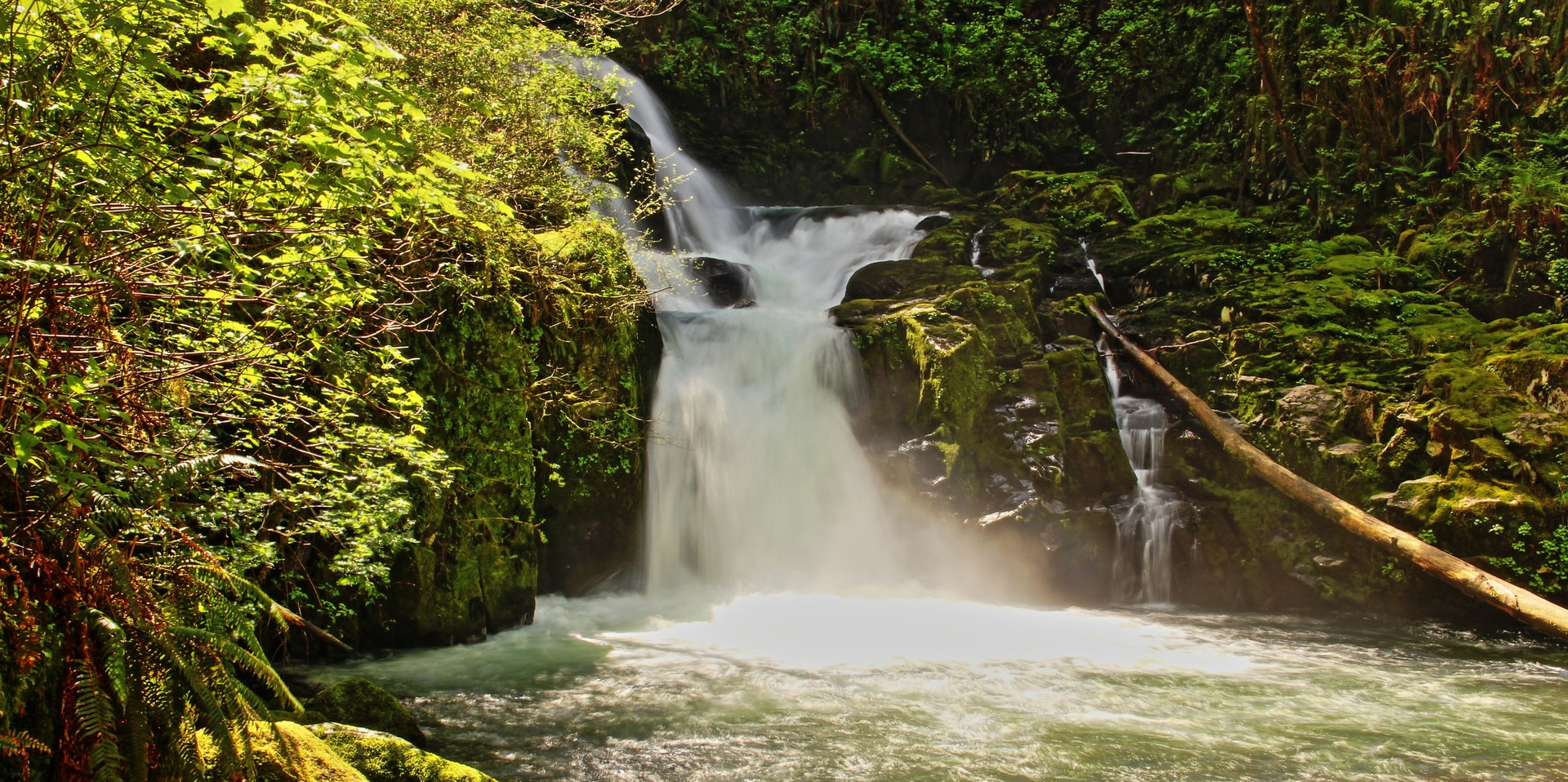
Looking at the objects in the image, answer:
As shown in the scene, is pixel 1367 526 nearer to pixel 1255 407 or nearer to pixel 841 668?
pixel 1255 407

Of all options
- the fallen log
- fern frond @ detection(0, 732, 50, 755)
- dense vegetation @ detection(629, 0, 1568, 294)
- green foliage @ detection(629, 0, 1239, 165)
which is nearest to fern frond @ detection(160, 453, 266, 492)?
fern frond @ detection(0, 732, 50, 755)

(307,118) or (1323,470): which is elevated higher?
(307,118)

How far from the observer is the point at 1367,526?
9148mm

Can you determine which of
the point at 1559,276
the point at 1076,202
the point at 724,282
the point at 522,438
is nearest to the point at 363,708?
the point at 522,438

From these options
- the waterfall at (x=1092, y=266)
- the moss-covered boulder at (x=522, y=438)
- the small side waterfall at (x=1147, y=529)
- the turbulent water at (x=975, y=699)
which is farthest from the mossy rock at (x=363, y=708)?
the waterfall at (x=1092, y=266)

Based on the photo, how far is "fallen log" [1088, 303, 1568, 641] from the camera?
24.6 ft

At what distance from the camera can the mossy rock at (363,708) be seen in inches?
186

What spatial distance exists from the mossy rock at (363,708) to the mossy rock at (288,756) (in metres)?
1.48

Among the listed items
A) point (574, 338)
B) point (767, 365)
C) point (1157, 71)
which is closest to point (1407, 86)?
point (1157, 71)

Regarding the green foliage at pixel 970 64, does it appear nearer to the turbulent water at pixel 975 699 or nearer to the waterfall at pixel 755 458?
the waterfall at pixel 755 458

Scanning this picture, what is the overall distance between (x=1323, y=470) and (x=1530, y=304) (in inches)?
180

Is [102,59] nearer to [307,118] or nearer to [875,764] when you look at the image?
[307,118]

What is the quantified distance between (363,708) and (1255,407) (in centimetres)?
1069

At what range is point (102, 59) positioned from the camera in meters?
2.74
